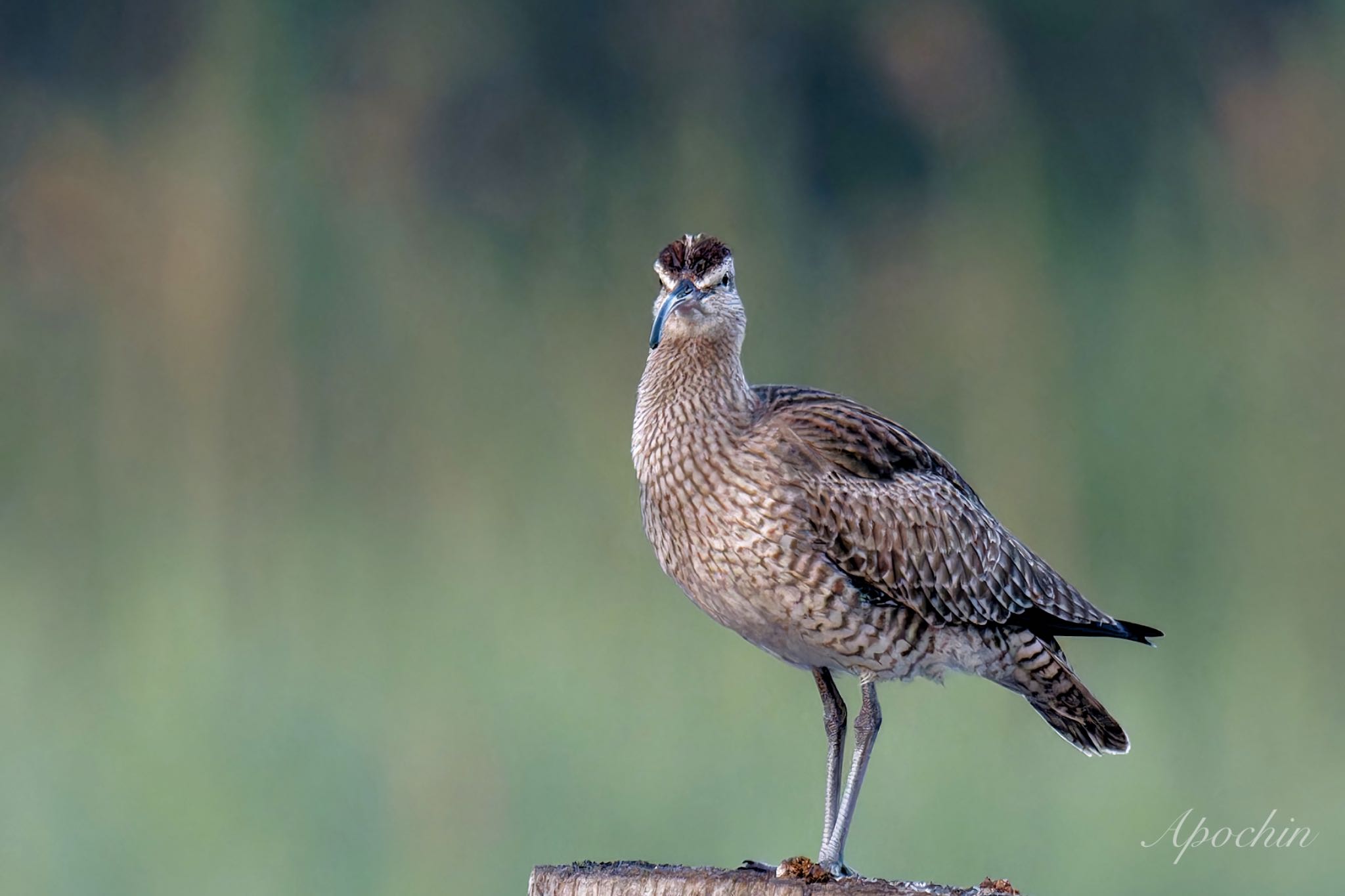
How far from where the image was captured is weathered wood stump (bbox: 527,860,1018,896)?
4316 mm

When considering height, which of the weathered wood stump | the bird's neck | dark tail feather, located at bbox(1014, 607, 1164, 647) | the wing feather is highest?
the bird's neck

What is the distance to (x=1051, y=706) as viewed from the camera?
235 inches

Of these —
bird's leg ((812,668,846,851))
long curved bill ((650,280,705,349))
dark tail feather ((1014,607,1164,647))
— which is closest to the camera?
long curved bill ((650,280,705,349))

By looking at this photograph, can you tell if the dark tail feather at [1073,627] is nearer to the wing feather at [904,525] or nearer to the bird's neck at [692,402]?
the wing feather at [904,525]

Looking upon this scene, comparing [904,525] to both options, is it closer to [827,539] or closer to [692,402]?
[827,539]

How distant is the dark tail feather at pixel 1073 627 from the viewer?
227 inches

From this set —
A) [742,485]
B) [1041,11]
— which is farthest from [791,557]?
[1041,11]

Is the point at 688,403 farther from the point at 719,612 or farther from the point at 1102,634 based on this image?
the point at 1102,634

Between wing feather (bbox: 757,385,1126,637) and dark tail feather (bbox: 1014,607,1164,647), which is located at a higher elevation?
wing feather (bbox: 757,385,1126,637)

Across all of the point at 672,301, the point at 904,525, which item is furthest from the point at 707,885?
the point at 672,301

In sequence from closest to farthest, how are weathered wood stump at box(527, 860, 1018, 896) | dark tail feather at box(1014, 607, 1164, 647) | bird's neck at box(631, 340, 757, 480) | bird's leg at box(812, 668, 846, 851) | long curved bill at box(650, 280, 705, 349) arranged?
weathered wood stump at box(527, 860, 1018, 896), long curved bill at box(650, 280, 705, 349), bird's neck at box(631, 340, 757, 480), bird's leg at box(812, 668, 846, 851), dark tail feather at box(1014, 607, 1164, 647)

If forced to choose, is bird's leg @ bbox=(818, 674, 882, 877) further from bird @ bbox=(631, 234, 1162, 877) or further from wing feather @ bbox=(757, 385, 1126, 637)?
wing feather @ bbox=(757, 385, 1126, 637)

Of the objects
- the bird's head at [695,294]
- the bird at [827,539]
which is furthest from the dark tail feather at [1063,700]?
the bird's head at [695,294]

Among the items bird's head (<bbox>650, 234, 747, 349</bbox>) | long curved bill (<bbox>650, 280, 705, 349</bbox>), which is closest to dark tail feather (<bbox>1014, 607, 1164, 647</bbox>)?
bird's head (<bbox>650, 234, 747, 349</bbox>)
